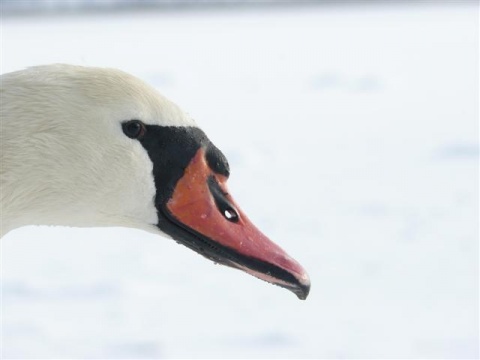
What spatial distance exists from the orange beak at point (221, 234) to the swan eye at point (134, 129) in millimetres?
139

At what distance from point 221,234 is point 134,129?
263mm

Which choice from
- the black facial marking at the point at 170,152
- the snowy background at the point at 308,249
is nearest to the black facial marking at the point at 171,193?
the black facial marking at the point at 170,152

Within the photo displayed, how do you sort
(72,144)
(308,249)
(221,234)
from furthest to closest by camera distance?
(308,249)
(221,234)
(72,144)

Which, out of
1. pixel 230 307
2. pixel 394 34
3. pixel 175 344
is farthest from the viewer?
pixel 394 34

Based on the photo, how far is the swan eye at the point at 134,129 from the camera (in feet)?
5.96

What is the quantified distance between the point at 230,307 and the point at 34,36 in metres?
13.0

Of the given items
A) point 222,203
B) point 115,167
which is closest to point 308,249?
point 222,203

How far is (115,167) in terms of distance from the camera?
183 centimetres

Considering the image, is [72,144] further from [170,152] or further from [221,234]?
A: [221,234]

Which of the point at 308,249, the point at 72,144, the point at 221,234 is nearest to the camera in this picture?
the point at 72,144

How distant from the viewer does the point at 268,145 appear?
24.5 feet

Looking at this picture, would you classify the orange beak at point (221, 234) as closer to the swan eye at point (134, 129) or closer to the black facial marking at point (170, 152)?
the black facial marking at point (170, 152)

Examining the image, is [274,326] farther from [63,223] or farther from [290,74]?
[290,74]

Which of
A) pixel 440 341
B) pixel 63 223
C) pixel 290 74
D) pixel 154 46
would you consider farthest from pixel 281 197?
pixel 154 46
